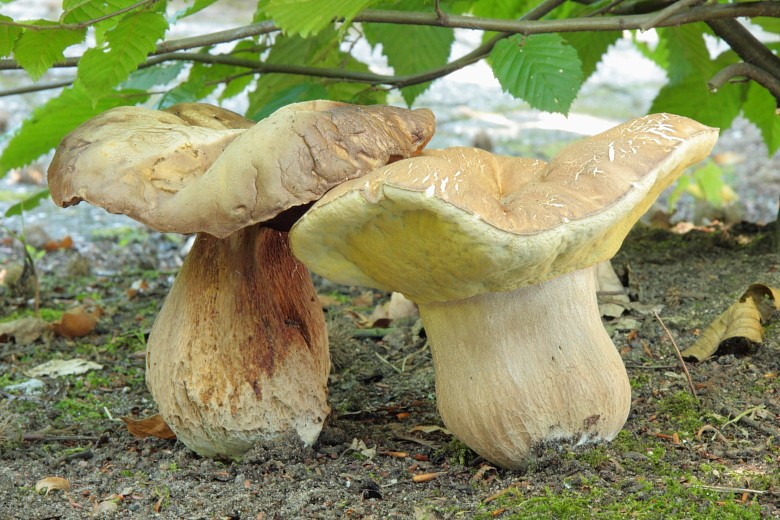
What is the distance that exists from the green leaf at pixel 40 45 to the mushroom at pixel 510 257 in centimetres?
105

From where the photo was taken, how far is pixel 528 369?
2188 millimetres

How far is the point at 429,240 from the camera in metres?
1.92

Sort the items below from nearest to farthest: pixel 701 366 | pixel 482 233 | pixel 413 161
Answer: pixel 482 233 → pixel 413 161 → pixel 701 366

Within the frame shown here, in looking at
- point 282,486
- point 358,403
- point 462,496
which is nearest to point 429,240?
point 462,496

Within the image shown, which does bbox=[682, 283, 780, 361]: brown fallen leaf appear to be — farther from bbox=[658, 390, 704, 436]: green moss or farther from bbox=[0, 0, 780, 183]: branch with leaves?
bbox=[0, 0, 780, 183]: branch with leaves

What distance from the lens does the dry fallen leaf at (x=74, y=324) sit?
12.5ft

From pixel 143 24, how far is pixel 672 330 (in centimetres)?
218

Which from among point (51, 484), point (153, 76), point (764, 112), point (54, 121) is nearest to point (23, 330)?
point (54, 121)

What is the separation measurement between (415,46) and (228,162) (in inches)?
70.1

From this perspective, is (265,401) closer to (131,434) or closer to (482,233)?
(131,434)

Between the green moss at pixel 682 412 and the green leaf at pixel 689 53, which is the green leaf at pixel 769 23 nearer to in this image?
the green leaf at pixel 689 53

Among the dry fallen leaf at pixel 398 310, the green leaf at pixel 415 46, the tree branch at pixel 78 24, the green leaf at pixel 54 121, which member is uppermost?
the tree branch at pixel 78 24

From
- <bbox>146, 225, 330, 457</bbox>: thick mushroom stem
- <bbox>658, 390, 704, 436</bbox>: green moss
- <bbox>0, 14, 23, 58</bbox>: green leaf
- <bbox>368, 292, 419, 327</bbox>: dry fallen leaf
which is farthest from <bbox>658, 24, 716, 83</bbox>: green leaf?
<bbox>0, 14, 23, 58</bbox>: green leaf

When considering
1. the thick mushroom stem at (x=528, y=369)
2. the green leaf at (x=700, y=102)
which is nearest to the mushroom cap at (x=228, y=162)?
the thick mushroom stem at (x=528, y=369)
